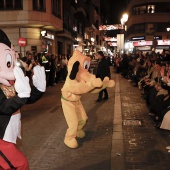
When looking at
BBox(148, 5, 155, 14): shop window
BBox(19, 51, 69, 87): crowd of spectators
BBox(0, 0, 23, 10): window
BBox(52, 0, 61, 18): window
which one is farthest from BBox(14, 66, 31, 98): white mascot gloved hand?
BBox(148, 5, 155, 14): shop window

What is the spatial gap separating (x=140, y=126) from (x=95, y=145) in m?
1.84

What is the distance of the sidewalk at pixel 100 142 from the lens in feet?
15.9

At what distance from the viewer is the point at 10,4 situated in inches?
848

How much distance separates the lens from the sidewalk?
191 inches

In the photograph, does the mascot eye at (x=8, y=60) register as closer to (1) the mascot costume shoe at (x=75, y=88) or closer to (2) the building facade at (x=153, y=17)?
(1) the mascot costume shoe at (x=75, y=88)

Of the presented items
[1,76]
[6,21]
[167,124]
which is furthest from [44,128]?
[6,21]

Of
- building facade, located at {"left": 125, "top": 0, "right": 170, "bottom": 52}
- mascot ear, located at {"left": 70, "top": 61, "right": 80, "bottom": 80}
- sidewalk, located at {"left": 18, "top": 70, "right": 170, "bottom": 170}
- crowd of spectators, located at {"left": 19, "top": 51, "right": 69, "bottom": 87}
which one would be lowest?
sidewalk, located at {"left": 18, "top": 70, "right": 170, "bottom": 170}

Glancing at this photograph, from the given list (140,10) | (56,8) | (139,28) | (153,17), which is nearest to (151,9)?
(153,17)

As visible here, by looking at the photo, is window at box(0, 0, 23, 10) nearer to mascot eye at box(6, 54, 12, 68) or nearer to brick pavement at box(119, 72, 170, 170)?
brick pavement at box(119, 72, 170, 170)

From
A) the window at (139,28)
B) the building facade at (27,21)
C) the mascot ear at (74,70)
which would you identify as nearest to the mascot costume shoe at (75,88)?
the mascot ear at (74,70)

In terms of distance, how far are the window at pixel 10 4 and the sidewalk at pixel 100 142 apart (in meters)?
14.3

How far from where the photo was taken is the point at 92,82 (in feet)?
16.8

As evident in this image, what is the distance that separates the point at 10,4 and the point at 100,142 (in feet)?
60.2

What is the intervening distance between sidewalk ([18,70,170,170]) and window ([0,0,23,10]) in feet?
46.9
